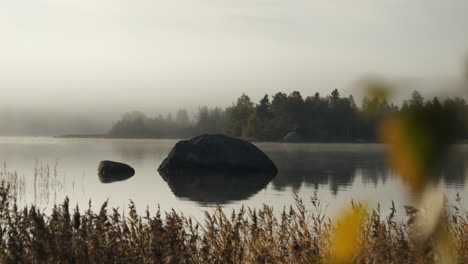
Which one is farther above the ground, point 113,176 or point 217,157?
point 217,157

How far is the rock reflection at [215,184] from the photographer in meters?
24.0

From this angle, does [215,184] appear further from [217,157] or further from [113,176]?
[113,176]

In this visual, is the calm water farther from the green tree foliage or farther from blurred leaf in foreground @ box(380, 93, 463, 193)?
the green tree foliage

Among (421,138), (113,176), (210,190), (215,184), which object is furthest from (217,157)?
(421,138)

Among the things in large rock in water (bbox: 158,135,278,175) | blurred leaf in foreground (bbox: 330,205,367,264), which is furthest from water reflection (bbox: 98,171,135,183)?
blurred leaf in foreground (bbox: 330,205,367,264)

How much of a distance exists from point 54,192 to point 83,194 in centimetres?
143

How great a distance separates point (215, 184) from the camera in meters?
29.2

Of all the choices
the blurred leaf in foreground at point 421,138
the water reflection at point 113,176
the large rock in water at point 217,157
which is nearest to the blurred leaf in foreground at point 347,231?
the blurred leaf in foreground at point 421,138

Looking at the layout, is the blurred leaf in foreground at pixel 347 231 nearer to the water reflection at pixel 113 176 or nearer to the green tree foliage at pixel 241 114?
the water reflection at pixel 113 176

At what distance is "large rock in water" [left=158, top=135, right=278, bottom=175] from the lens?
120 ft

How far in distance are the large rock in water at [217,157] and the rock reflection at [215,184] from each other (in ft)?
1.65

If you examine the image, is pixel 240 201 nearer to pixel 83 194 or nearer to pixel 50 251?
pixel 83 194

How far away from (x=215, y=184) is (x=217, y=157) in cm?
777

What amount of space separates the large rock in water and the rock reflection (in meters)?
0.50
